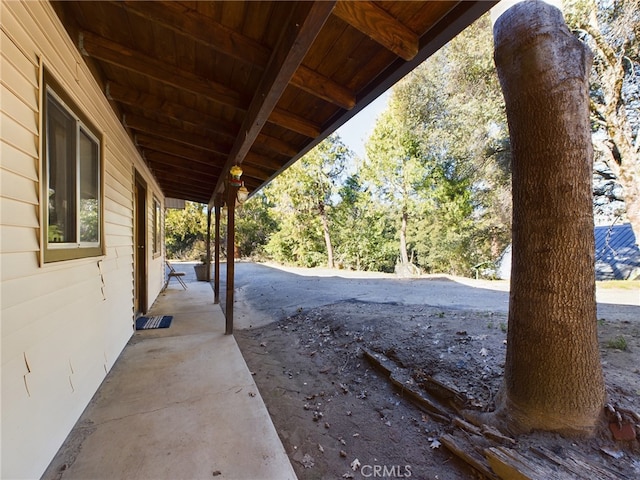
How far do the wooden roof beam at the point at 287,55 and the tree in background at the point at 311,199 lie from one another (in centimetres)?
1249

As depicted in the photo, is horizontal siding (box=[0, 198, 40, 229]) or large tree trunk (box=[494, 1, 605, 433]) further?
large tree trunk (box=[494, 1, 605, 433])

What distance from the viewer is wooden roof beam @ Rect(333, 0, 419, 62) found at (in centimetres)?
149

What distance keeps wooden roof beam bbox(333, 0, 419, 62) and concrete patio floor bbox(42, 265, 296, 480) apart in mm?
2477

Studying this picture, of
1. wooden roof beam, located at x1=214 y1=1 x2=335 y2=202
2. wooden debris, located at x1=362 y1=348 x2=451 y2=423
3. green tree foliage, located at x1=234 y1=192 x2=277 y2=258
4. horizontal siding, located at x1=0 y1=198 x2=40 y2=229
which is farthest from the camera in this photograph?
green tree foliage, located at x1=234 y1=192 x2=277 y2=258

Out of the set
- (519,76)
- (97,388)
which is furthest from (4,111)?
(519,76)

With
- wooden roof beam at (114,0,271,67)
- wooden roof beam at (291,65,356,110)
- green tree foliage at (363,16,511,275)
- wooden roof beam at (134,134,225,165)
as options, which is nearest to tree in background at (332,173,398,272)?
green tree foliage at (363,16,511,275)

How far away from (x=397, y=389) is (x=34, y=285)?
2.78 m

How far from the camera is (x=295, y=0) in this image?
4.89 feet

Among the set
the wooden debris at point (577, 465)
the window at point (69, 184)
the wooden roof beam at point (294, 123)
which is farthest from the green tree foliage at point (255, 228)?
the wooden debris at point (577, 465)

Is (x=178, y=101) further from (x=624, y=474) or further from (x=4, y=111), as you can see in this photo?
(x=624, y=474)

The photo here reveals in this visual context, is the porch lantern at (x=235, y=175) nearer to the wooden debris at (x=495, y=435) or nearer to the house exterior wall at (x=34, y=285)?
the house exterior wall at (x=34, y=285)

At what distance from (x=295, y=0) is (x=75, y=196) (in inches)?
74.8

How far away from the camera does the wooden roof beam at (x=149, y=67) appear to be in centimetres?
206

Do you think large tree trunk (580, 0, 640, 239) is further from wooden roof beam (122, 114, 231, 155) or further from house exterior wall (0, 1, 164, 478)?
house exterior wall (0, 1, 164, 478)
